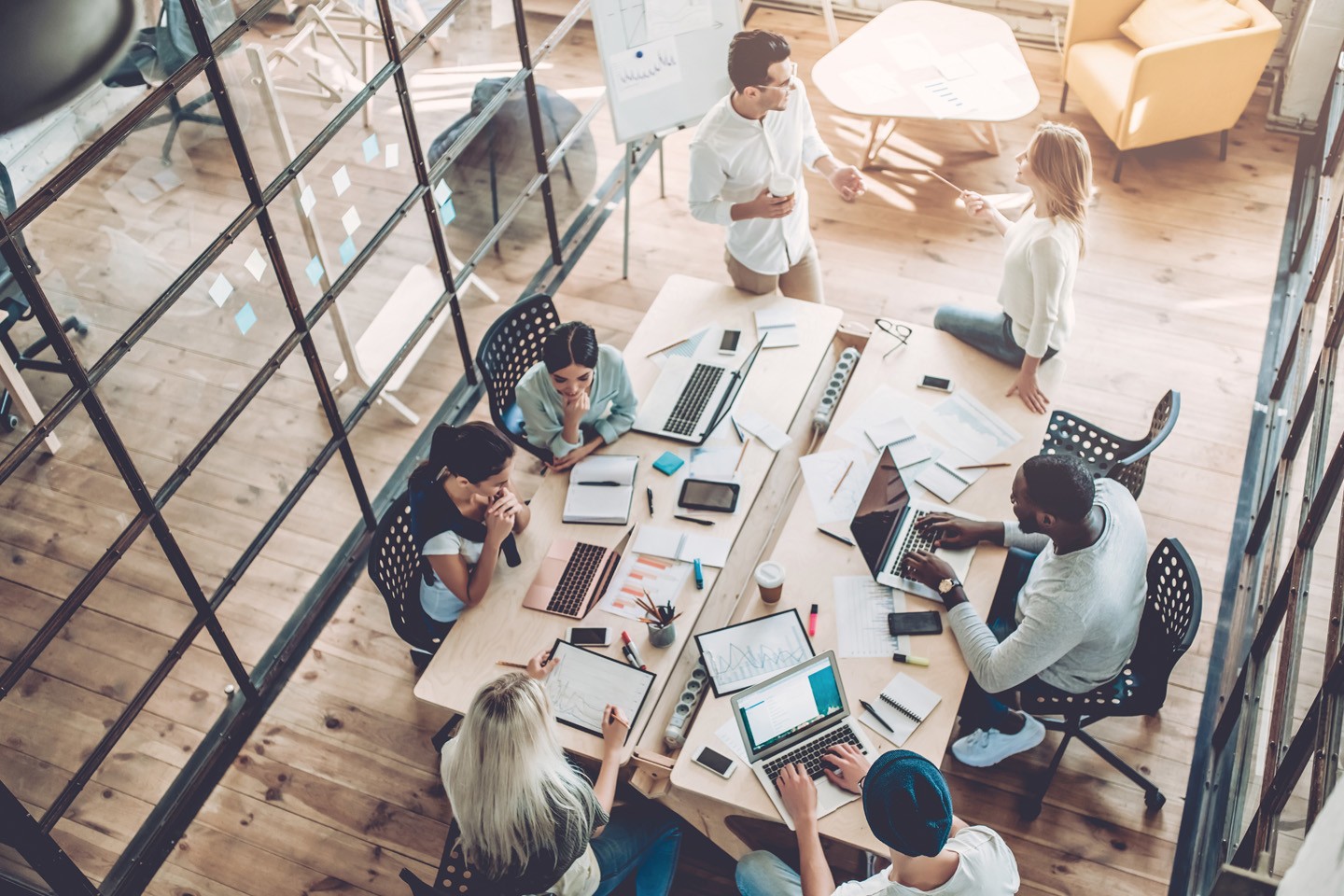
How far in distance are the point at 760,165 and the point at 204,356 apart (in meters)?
2.20

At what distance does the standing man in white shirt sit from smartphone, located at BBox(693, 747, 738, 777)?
2066mm

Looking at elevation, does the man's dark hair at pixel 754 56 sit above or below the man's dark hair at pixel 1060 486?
above

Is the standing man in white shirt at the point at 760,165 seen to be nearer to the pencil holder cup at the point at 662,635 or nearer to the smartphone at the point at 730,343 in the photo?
the smartphone at the point at 730,343

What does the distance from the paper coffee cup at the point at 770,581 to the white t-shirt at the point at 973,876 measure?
92cm

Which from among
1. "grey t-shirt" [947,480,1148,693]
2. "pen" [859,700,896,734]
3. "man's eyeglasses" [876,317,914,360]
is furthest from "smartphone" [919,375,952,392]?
"pen" [859,700,896,734]

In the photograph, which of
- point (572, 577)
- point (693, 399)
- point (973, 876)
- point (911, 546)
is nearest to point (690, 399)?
point (693, 399)

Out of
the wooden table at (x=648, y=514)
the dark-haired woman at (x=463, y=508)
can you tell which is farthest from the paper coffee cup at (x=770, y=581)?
the dark-haired woman at (x=463, y=508)

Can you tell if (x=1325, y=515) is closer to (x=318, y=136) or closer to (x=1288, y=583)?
(x=1288, y=583)

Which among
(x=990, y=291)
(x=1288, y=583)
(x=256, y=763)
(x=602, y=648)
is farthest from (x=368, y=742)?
(x=990, y=291)

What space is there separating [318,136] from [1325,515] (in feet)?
11.3

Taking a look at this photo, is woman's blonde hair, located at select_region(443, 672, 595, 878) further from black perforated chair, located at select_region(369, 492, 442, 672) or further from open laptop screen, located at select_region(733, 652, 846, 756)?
black perforated chair, located at select_region(369, 492, 442, 672)

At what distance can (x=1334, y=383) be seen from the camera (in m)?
3.76

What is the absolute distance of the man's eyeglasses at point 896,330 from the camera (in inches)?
166

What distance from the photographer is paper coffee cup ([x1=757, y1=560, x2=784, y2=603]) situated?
10.9 ft
